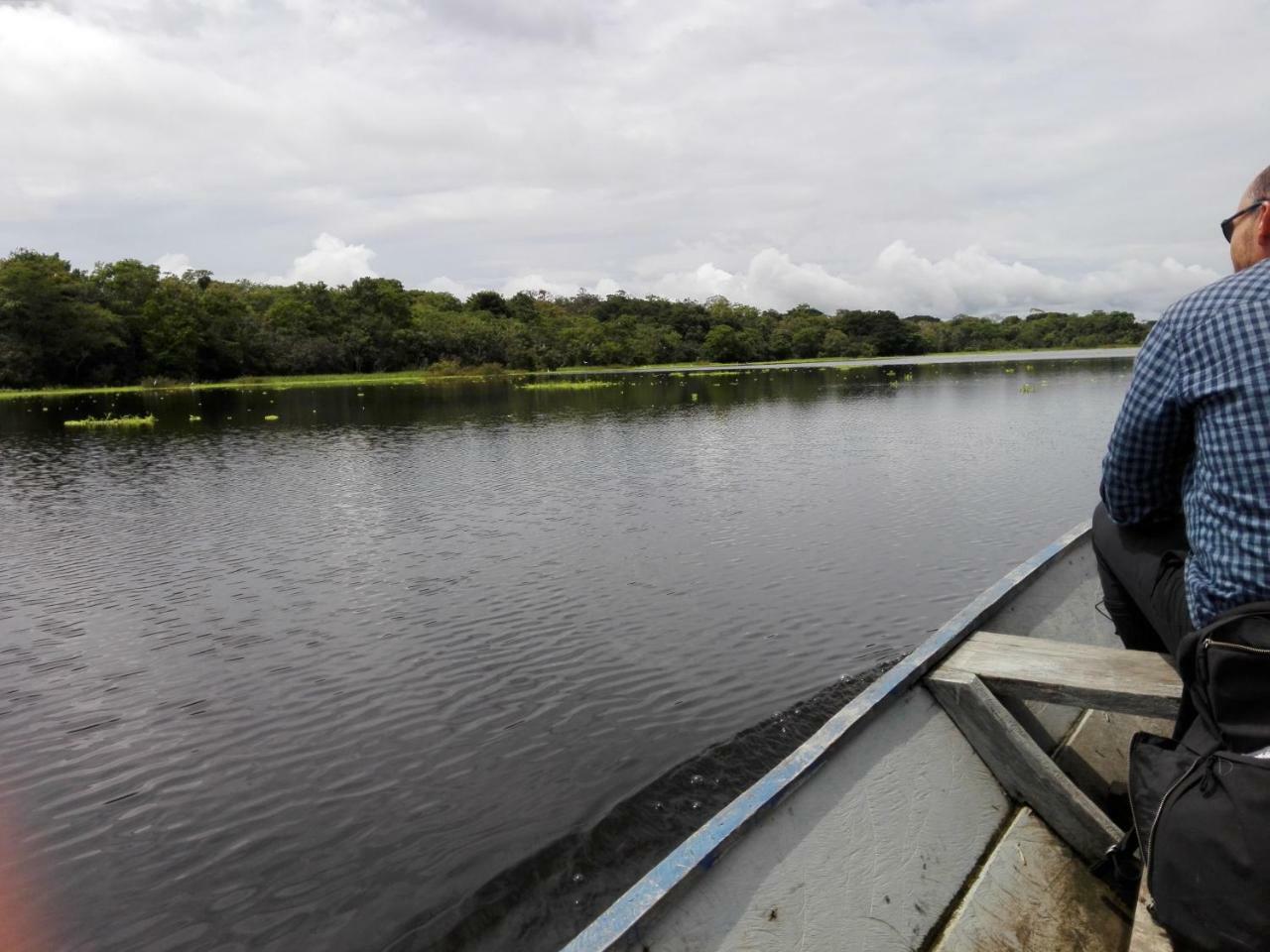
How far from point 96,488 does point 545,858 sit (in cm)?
1852

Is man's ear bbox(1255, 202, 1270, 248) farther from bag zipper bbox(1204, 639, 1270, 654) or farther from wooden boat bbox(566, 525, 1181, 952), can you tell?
wooden boat bbox(566, 525, 1181, 952)

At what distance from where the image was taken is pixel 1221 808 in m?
2.32

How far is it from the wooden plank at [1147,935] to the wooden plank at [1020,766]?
2.66 feet

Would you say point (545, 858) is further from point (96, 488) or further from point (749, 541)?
point (96, 488)

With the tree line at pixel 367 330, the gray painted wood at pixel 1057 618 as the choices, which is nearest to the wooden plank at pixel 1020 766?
the gray painted wood at pixel 1057 618

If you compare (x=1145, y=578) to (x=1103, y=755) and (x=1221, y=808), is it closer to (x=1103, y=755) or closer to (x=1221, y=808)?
(x=1221, y=808)

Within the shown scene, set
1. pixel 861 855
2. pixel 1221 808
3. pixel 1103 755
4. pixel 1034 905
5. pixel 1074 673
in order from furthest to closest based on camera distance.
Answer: pixel 1103 755, pixel 1074 673, pixel 1034 905, pixel 861 855, pixel 1221 808

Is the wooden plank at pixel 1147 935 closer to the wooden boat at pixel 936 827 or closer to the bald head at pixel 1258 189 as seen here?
the wooden boat at pixel 936 827

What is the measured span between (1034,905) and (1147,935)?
0.72m

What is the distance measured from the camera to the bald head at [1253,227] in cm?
273

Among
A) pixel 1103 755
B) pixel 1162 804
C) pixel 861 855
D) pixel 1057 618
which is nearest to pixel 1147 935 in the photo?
pixel 1162 804

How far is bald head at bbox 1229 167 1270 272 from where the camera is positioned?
8.95 feet

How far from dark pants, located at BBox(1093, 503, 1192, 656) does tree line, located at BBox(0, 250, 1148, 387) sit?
88120 mm

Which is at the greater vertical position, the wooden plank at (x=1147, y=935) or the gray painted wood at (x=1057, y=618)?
the gray painted wood at (x=1057, y=618)
